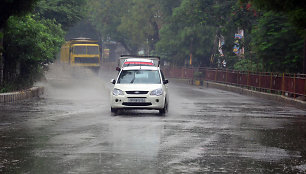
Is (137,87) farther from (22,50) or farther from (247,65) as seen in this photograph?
(247,65)

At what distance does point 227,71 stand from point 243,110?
21.9 metres

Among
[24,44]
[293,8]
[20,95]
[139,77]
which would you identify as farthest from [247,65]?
[293,8]

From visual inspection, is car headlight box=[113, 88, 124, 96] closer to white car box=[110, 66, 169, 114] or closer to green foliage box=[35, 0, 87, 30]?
white car box=[110, 66, 169, 114]

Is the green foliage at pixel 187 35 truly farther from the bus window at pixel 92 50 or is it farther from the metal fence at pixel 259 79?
the bus window at pixel 92 50

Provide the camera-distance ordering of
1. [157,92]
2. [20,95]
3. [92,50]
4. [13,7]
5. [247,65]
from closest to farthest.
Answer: [13,7], [157,92], [20,95], [247,65], [92,50]

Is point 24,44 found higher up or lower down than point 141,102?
higher up

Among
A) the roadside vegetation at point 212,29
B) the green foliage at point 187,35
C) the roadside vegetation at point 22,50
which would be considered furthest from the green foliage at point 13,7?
the green foliage at point 187,35

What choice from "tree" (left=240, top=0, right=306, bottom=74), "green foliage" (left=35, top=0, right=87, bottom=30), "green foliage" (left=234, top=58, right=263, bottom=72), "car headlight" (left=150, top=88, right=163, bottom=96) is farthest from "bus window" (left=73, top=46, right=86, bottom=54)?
"tree" (left=240, top=0, right=306, bottom=74)

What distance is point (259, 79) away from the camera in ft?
116

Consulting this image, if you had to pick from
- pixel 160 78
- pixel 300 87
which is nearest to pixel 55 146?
pixel 160 78

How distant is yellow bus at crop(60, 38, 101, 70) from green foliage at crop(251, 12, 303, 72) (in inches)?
1147

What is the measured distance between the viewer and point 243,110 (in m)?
22.8

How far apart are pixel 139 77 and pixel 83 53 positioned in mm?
39375

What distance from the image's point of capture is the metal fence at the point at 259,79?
92.1 ft
